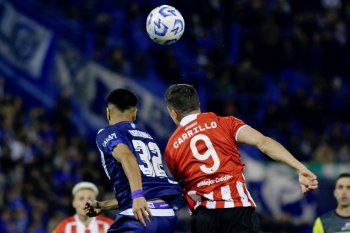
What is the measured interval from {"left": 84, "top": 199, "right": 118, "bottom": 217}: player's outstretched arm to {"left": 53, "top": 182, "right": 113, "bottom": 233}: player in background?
235cm

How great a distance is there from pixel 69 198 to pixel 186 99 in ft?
25.6

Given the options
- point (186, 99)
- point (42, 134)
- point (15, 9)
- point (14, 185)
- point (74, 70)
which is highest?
point (15, 9)

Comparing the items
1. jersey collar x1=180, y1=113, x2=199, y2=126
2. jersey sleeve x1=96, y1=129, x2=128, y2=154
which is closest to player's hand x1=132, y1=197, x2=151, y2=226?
jersey sleeve x1=96, y1=129, x2=128, y2=154

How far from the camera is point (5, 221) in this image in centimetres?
1380

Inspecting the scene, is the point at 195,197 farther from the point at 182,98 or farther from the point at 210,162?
the point at 182,98

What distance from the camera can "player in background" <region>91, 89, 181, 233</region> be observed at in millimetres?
6566

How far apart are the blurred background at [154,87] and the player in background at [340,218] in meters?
5.64

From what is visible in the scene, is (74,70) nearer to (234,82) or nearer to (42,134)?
(42,134)

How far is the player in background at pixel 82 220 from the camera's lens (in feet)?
32.0

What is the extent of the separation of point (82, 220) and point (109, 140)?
3.30 m

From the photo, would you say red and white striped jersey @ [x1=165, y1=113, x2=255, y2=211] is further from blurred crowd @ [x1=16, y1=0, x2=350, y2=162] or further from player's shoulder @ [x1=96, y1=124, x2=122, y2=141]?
blurred crowd @ [x1=16, y1=0, x2=350, y2=162]

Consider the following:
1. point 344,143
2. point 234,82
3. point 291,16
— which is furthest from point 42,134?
point 291,16

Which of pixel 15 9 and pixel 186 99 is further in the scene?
pixel 15 9

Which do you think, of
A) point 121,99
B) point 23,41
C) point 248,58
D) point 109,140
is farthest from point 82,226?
point 248,58
